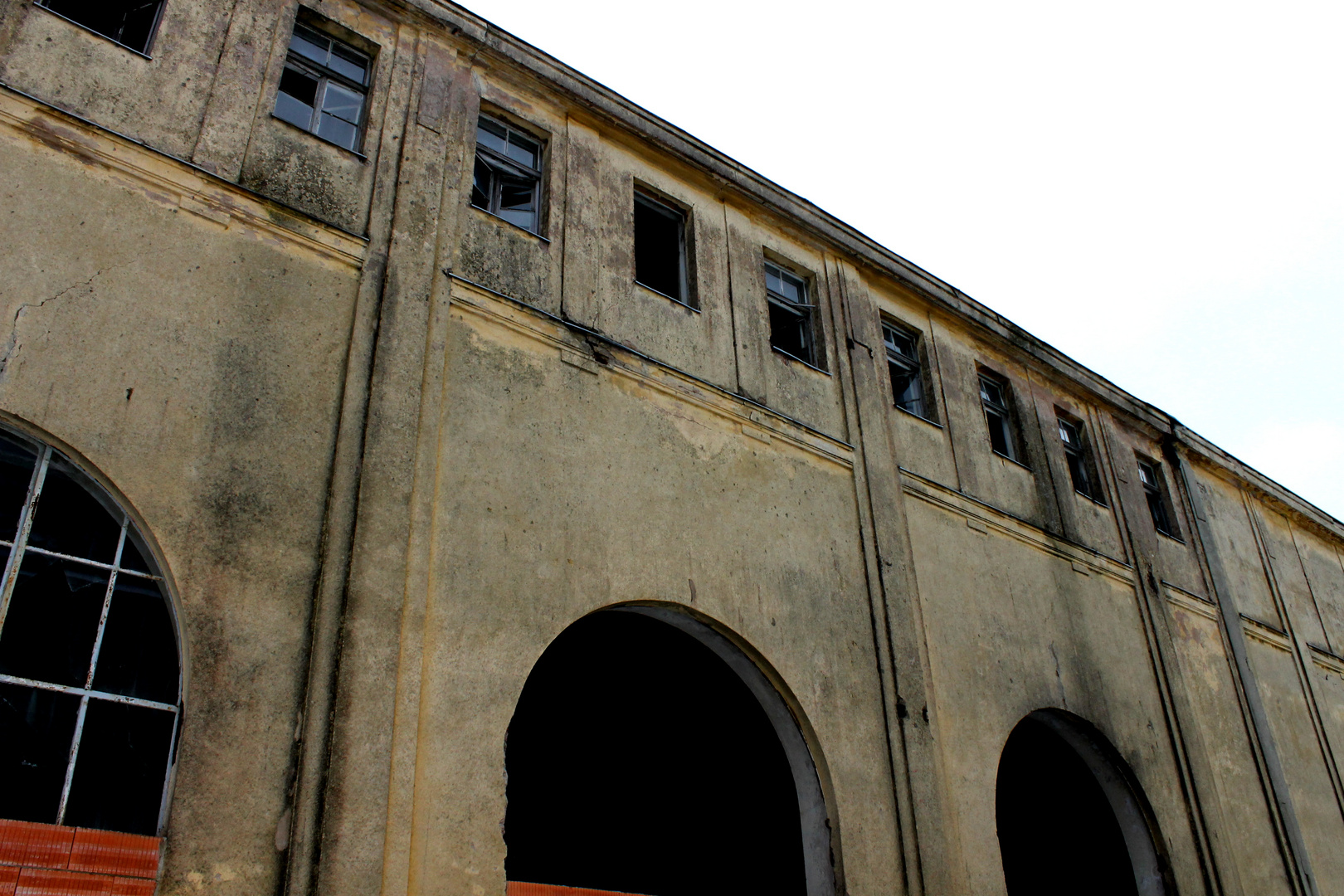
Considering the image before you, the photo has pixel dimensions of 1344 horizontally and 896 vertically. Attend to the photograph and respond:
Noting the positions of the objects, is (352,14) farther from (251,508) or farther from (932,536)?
(932,536)

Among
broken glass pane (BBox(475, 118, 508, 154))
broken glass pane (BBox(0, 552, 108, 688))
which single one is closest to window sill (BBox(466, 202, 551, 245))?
broken glass pane (BBox(475, 118, 508, 154))

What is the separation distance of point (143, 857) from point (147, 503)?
1.96m

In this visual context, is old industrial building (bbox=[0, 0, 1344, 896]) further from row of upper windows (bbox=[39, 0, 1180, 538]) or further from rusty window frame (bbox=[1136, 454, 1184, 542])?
rusty window frame (bbox=[1136, 454, 1184, 542])

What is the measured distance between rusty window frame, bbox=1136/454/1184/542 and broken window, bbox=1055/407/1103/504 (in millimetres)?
1080

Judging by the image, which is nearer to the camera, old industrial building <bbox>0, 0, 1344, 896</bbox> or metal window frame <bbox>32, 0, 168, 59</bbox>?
old industrial building <bbox>0, 0, 1344, 896</bbox>

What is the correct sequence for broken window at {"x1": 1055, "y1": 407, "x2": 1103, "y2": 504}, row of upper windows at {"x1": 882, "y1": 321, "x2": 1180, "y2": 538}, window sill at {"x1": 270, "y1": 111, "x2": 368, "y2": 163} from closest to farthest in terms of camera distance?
1. window sill at {"x1": 270, "y1": 111, "x2": 368, "y2": 163}
2. row of upper windows at {"x1": 882, "y1": 321, "x2": 1180, "y2": 538}
3. broken window at {"x1": 1055, "y1": 407, "x2": 1103, "y2": 504}

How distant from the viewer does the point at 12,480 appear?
5586 millimetres

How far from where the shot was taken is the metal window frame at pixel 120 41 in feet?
22.2

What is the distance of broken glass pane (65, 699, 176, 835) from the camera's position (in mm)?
5223

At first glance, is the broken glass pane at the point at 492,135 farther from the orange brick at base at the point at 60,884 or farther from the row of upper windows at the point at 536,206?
the orange brick at base at the point at 60,884

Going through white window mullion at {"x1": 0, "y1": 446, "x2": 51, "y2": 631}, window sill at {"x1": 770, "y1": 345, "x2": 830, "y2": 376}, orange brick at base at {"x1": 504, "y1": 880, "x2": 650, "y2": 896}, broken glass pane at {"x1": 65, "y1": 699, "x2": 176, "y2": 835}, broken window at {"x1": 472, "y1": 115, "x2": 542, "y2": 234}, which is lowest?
orange brick at base at {"x1": 504, "y1": 880, "x2": 650, "y2": 896}

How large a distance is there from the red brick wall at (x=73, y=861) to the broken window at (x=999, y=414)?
10.2 meters

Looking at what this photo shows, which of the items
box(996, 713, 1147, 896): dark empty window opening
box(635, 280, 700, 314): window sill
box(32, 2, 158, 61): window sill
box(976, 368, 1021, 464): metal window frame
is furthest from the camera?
box(976, 368, 1021, 464): metal window frame

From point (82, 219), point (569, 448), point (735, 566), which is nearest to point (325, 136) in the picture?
point (82, 219)
